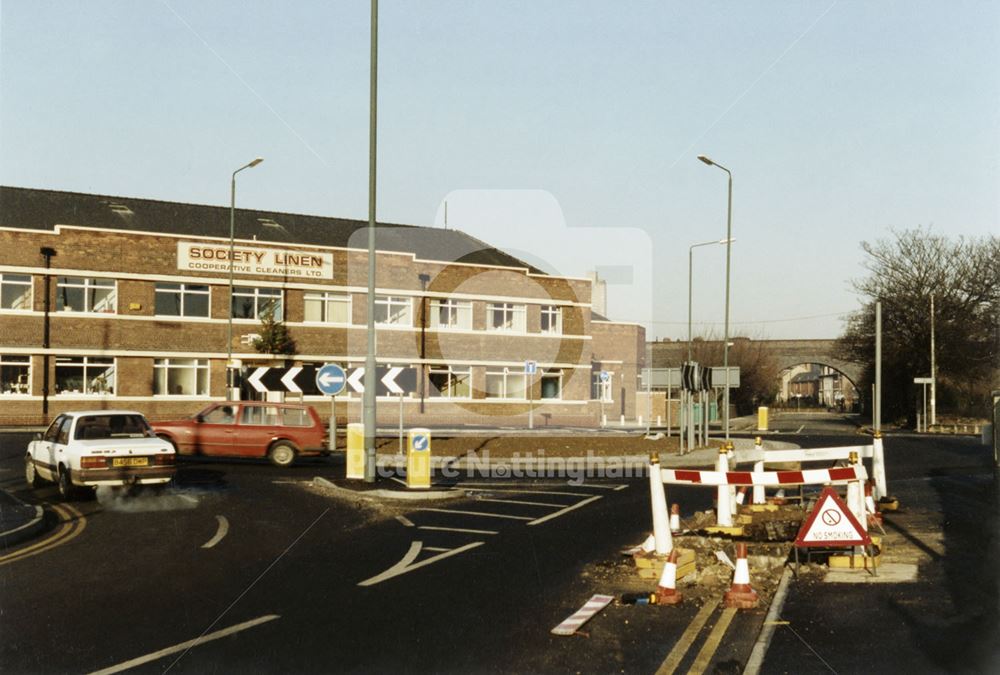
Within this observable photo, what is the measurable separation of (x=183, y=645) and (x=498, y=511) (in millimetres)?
8692

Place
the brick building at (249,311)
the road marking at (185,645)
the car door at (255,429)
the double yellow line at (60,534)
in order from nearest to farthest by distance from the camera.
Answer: the road marking at (185,645) → the double yellow line at (60,534) → the car door at (255,429) → the brick building at (249,311)

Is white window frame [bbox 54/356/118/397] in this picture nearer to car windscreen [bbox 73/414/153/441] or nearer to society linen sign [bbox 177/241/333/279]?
society linen sign [bbox 177/241/333/279]

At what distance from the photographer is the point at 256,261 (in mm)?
43688

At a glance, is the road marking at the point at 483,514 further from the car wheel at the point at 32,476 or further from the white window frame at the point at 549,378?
the white window frame at the point at 549,378

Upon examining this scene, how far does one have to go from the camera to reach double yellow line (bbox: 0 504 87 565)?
37.1 feet

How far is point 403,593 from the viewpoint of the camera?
935 cm

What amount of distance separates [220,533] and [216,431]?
1029 cm

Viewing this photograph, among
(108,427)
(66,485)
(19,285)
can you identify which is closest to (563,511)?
(108,427)

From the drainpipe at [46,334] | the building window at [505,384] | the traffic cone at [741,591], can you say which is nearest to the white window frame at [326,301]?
the building window at [505,384]

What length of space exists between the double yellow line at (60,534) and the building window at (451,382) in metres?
32.5

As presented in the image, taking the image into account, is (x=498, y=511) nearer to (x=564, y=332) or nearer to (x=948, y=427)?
(x=564, y=332)

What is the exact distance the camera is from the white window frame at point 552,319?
2040 inches

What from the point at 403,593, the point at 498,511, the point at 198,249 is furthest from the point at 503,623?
the point at 198,249

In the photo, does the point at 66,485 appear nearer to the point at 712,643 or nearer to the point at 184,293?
the point at 712,643
